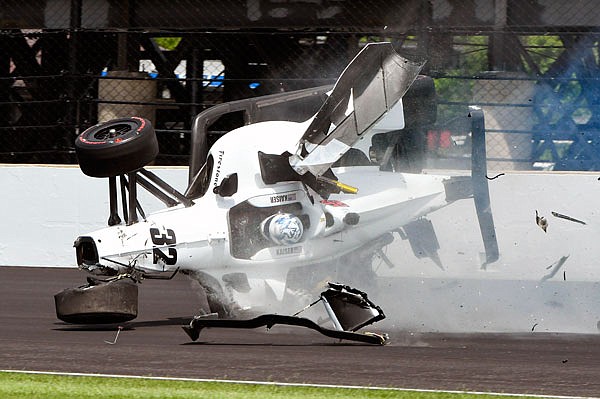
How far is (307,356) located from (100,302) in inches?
76.3

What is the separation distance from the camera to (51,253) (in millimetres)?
13141

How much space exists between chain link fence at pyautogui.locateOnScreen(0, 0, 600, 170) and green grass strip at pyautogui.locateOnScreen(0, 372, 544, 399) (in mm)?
4942

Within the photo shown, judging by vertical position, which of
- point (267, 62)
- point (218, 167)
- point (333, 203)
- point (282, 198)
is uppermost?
point (218, 167)

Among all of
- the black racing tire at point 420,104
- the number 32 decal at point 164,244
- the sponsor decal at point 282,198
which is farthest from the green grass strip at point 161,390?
the black racing tire at point 420,104

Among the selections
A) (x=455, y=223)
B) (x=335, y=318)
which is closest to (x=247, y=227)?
(x=335, y=318)

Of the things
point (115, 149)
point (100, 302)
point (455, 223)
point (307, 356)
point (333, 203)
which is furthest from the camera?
point (455, 223)

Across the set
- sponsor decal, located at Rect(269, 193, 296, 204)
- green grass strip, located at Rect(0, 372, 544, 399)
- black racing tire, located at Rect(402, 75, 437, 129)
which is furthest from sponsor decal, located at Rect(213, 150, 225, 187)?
green grass strip, located at Rect(0, 372, 544, 399)

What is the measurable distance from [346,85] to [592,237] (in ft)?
8.37

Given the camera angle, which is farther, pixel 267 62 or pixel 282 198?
pixel 267 62

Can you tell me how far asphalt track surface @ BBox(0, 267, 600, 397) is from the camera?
627 centimetres

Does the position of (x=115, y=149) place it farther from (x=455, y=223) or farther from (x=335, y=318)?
(x=455, y=223)

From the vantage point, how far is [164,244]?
331 inches

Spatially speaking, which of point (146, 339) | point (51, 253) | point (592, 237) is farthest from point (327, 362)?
point (51, 253)

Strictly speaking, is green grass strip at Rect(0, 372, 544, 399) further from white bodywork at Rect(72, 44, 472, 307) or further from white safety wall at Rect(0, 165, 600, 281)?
white safety wall at Rect(0, 165, 600, 281)
